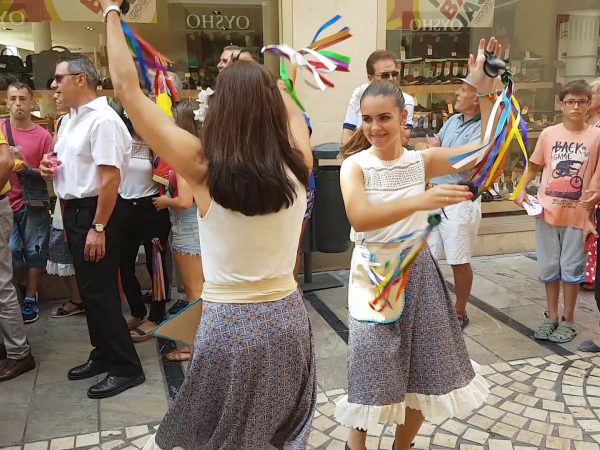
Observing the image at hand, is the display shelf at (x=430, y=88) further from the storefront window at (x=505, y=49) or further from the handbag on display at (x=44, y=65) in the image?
the handbag on display at (x=44, y=65)

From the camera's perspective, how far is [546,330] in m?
4.36

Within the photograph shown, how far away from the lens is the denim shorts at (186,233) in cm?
403

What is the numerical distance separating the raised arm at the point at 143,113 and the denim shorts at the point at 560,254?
3355mm

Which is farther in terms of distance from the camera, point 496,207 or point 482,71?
point 496,207

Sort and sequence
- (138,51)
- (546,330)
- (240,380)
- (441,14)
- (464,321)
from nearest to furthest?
(240,380)
(138,51)
(546,330)
(464,321)
(441,14)

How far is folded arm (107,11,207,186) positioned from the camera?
1.76 metres

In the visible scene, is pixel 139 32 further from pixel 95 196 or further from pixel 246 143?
pixel 246 143

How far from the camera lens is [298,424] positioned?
2064 mm

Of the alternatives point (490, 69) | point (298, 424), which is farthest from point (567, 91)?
point (298, 424)

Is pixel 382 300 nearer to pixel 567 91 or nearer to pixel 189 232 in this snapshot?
pixel 189 232

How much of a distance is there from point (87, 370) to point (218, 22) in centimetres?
383

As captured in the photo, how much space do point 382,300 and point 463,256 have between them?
6.93 feet

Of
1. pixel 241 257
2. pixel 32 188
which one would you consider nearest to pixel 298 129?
pixel 241 257

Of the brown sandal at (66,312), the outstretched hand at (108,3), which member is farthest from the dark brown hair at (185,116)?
the brown sandal at (66,312)
